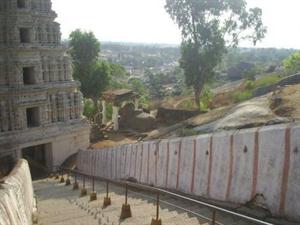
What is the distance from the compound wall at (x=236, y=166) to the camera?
739 centimetres

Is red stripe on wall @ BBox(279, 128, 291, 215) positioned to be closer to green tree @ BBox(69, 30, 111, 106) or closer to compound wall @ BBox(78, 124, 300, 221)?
compound wall @ BBox(78, 124, 300, 221)

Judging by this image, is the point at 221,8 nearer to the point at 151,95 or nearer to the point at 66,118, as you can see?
the point at 66,118

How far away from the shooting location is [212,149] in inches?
380

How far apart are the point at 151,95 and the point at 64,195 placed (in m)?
60.6

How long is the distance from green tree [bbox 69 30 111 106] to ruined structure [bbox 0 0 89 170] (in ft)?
28.2

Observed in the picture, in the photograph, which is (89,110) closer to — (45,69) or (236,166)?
(45,69)

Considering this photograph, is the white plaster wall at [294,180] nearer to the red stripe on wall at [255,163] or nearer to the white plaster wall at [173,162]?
the red stripe on wall at [255,163]

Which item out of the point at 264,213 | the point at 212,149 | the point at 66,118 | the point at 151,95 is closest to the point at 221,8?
the point at 66,118

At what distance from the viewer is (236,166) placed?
8.79 metres

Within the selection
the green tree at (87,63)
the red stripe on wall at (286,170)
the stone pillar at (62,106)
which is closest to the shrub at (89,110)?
the green tree at (87,63)

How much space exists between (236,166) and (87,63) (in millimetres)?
26302

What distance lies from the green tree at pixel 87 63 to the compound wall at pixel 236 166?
2059 centimetres

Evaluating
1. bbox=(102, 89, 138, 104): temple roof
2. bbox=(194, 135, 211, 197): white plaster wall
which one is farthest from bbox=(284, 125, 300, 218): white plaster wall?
bbox=(102, 89, 138, 104): temple roof

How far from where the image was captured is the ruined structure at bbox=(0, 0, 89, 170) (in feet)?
69.8
